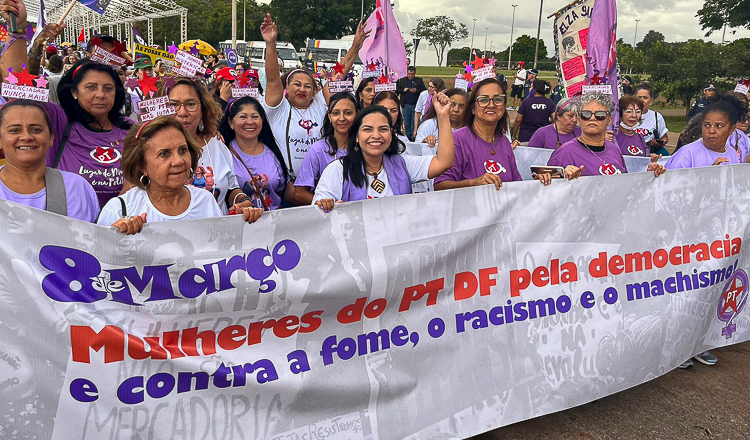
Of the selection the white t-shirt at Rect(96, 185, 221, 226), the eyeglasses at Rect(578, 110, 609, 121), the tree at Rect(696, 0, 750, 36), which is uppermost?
the tree at Rect(696, 0, 750, 36)

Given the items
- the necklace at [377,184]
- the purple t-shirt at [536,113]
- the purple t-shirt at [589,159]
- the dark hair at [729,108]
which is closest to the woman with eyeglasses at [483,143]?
the purple t-shirt at [589,159]

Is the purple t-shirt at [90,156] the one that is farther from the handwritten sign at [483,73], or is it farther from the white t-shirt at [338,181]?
the handwritten sign at [483,73]

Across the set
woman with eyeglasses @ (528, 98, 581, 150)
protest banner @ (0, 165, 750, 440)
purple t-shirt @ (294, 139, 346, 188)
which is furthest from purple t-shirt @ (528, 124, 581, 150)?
purple t-shirt @ (294, 139, 346, 188)

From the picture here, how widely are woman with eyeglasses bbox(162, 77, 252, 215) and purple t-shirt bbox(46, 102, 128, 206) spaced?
419mm

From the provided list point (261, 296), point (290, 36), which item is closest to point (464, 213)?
point (261, 296)

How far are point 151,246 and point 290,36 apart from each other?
67.7 meters

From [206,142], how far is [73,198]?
1.04 metres

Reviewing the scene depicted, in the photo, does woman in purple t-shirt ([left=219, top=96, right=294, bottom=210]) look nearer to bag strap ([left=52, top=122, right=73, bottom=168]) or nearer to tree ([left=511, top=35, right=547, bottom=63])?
bag strap ([left=52, top=122, right=73, bottom=168])

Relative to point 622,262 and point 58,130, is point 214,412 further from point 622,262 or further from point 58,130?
point 622,262

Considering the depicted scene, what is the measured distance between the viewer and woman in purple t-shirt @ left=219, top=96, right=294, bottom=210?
12.4 feet

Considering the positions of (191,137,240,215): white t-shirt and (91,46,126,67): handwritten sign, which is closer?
(191,137,240,215): white t-shirt

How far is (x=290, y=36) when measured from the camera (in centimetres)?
6638

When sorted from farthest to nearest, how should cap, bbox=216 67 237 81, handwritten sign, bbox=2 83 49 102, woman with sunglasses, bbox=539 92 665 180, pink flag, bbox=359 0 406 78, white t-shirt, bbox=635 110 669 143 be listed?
1. pink flag, bbox=359 0 406 78
2. white t-shirt, bbox=635 110 669 143
3. cap, bbox=216 67 237 81
4. woman with sunglasses, bbox=539 92 665 180
5. handwritten sign, bbox=2 83 49 102

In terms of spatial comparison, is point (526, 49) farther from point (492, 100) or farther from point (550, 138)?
point (492, 100)
